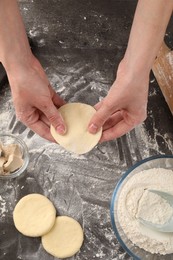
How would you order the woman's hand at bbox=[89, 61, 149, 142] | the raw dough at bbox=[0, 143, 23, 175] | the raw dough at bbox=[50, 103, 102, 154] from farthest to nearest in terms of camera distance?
the raw dough at bbox=[0, 143, 23, 175]
the raw dough at bbox=[50, 103, 102, 154]
the woman's hand at bbox=[89, 61, 149, 142]

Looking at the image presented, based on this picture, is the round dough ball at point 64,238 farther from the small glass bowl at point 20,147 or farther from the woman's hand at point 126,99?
the woman's hand at point 126,99

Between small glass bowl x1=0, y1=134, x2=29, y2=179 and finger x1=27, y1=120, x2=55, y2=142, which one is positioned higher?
finger x1=27, y1=120, x2=55, y2=142

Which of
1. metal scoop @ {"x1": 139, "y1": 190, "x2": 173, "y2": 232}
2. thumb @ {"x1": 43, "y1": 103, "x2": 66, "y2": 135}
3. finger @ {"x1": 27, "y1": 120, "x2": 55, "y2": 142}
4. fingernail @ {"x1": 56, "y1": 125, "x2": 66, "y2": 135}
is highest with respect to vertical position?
thumb @ {"x1": 43, "y1": 103, "x2": 66, "y2": 135}

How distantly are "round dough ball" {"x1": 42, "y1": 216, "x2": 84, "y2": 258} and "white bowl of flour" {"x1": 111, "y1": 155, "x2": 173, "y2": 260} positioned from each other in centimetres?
11

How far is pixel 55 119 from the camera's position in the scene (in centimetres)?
96

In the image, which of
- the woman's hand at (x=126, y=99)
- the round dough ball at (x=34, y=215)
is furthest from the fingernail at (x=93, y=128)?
the round dough ball at (x=34, y=215)

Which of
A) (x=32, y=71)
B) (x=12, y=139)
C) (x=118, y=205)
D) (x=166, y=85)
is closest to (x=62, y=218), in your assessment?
(x=118, y=205)

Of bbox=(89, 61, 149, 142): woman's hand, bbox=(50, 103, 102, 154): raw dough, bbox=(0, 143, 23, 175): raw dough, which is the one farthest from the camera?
bbox=(0, 143, 23, 175): raw dough

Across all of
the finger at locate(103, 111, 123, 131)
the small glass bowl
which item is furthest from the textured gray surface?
the finger at locate(103, 111, 123, 131)

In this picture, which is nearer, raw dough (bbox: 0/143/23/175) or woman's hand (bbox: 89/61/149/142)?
woman's hand (bbox: 89/61/149/142)

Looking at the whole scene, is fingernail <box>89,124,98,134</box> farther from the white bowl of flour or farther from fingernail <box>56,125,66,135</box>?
the white bowl of flour

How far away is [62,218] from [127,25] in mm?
773

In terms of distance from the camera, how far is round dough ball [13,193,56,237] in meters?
1.06

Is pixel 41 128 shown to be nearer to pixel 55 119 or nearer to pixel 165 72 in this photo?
pixel 55 119
